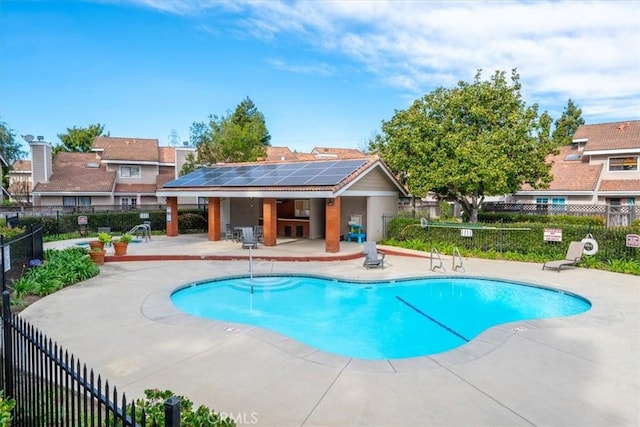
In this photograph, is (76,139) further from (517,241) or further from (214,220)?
(517,241)

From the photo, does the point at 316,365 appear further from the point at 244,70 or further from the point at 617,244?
the point at 244,70

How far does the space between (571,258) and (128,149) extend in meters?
35.0

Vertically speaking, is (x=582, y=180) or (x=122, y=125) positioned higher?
(x=122, y=125)

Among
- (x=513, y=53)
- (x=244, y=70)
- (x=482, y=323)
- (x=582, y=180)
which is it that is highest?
(x=244, y=70)

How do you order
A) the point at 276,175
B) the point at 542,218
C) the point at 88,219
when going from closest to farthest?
the point at 276,175 → the point at 542,218 → the point at 88,219

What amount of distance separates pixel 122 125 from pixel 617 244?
57657 millimetres

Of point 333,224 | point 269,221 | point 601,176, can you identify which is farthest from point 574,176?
point 269,221

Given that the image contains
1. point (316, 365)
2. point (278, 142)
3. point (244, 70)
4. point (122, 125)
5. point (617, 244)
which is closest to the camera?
point (316, 365)

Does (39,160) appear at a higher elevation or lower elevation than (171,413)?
higher

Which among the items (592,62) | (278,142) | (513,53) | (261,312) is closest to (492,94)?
(513,53)

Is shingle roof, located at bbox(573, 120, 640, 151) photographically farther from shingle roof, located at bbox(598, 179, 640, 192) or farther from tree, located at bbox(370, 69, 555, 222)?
tree, located at bbox(370, 69, 555, 222)

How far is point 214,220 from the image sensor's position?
70.2 feet

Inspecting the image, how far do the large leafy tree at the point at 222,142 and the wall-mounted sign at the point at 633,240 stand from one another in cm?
2573

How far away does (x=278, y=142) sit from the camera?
63219 mm
